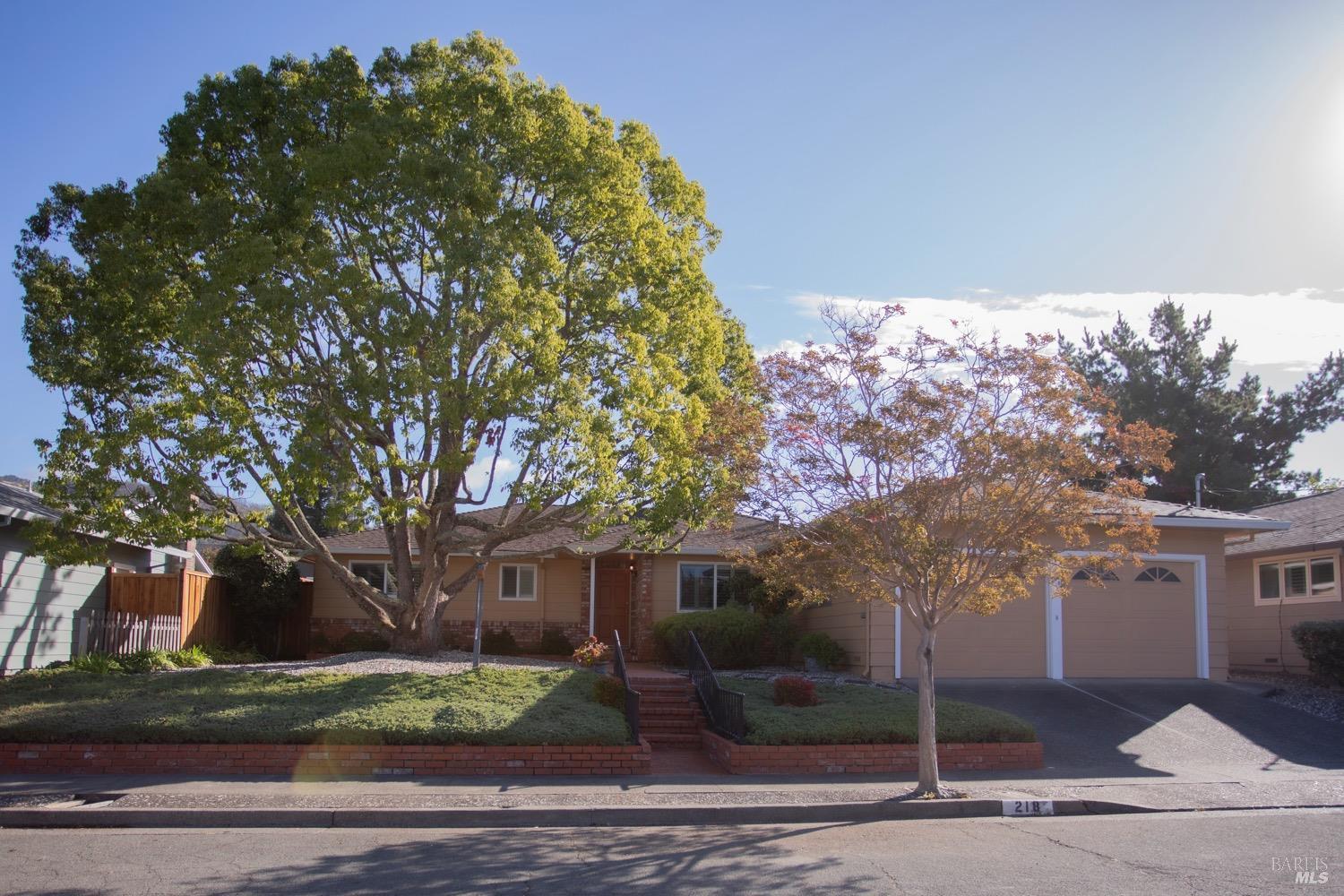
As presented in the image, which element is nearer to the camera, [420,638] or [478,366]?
[478,366]

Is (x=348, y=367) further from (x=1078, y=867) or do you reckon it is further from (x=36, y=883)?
(x=1078, y=867)

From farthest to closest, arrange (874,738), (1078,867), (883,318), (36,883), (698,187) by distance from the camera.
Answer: (698,187) < (874,738) < (883,318) < (1078,867) < (36,883)

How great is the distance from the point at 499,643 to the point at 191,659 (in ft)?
24.7

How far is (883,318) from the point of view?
11773 millimetres

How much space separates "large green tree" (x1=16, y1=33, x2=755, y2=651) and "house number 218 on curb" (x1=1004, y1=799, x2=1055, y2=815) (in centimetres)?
526

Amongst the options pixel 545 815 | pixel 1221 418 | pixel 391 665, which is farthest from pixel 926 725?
pixel 1221 418

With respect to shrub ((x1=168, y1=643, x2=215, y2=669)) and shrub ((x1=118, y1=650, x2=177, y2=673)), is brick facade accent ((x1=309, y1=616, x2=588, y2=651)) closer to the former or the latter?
shrub ((x1=168, y1=643, x2=215, y2=669))

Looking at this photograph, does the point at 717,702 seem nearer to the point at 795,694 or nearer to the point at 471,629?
the point at 795,694

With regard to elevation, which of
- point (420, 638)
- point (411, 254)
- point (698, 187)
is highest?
point (698, 187)

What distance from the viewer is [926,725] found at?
36.4 feet

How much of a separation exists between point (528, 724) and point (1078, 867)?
6.62 meters

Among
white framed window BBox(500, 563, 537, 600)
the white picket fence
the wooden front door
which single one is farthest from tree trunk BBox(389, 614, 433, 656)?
the wooden front door

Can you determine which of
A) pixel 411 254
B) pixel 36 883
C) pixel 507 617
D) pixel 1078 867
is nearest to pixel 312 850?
pixel 36 883

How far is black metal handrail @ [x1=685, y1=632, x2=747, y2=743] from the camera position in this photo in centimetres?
1323
